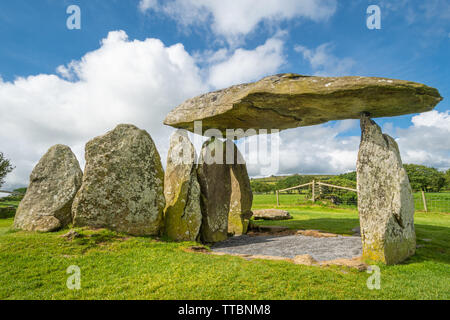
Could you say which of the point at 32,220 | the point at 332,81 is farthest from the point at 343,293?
the point at 32,220

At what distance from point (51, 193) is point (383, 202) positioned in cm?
956

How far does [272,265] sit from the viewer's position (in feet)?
18.4

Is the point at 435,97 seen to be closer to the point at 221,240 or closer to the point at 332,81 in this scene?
the point at 332,81

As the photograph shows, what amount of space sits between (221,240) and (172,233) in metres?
2.26

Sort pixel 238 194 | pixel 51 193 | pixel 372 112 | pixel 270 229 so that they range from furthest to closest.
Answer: pixel 238 194 → pixel 270 229 → pixel 51 193 → pixel 372 112

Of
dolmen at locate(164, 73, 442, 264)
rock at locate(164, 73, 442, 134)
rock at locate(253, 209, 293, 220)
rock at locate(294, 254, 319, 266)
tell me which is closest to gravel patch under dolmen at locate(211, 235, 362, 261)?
rock at locate(294, 254, 319, 266)

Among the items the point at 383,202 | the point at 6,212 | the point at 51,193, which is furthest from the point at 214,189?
the point at 6,212

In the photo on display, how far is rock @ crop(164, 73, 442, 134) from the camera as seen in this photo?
20.0 ft

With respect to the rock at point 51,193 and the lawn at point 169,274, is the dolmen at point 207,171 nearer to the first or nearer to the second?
the rock at point 51,193

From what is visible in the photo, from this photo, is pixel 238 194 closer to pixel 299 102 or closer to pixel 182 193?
pixel 182 193

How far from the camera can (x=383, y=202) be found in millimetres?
6297

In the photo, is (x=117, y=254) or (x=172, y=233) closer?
(x=117, y=254)

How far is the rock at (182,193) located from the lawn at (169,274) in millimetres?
1062
